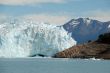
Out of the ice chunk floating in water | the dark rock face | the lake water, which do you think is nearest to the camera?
the lake water

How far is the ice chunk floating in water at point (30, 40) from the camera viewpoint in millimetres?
115250

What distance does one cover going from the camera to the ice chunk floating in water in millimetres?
115250

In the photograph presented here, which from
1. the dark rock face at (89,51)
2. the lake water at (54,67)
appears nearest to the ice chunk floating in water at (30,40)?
the dark rock face at (89,51)

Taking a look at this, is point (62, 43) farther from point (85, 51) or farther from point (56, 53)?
point (85, 51)

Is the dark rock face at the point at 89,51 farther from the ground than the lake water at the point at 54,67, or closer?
→ closer

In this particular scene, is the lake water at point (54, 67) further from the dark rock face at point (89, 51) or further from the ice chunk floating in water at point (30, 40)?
the dark rock face at point (89, 51)

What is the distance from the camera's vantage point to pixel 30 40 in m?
118

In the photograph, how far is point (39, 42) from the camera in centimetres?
11819

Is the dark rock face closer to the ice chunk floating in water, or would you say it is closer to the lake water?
the ice chunk floating in water

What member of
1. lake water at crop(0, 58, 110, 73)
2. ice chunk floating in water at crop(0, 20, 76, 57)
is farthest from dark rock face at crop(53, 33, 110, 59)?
lake water at crop(0, 58, 110, 73)

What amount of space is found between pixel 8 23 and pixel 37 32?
1156cm

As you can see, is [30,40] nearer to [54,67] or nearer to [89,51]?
[89,51]

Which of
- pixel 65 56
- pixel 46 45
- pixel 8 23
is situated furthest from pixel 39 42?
pixel 65 56

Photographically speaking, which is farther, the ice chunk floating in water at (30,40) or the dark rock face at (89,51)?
the dark rock face at (89,51)
